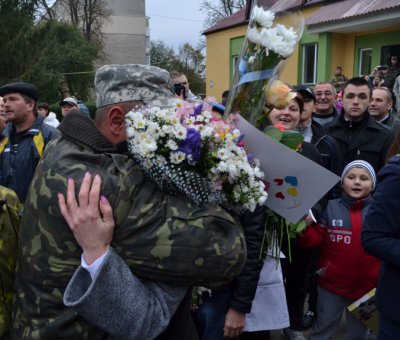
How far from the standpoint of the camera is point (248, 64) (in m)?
1.57

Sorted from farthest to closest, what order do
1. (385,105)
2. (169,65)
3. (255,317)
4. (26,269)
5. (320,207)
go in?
1. (169,65)
2. (385,105)
3. (320,207)
4. (255,317)
5. (26,269)

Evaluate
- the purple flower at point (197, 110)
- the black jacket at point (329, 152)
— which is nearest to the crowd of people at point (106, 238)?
the purple flower at point (197, 110)

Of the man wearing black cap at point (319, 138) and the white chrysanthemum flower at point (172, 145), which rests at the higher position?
the white chrysanthemum flower at point (172, 145)

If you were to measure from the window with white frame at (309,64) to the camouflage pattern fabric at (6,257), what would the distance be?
582 inches

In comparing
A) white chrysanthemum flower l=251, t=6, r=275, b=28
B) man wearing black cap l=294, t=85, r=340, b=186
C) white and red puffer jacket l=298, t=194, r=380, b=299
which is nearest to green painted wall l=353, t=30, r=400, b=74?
man wearing black cap l=294, t=85, r=340, b=186

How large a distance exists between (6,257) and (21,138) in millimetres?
3088

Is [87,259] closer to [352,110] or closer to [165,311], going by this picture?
[165,311]

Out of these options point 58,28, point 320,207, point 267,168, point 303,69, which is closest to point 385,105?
point 320,207

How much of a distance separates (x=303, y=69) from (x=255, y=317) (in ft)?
46.7

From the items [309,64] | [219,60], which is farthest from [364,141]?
[219,60]

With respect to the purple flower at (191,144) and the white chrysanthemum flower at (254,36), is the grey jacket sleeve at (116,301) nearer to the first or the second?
the purple flower at (191,144)

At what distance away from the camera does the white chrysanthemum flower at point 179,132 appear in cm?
126

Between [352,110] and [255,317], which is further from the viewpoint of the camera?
[352,110]

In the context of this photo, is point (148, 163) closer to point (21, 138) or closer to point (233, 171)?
point (233, 171)
